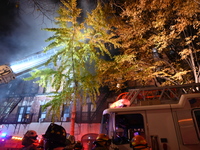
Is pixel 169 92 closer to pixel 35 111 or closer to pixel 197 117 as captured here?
pixel 197 117

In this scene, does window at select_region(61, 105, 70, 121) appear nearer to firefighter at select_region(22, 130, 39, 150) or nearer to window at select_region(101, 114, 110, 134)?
Answer: window at select_region(101, 114, 110, 134)

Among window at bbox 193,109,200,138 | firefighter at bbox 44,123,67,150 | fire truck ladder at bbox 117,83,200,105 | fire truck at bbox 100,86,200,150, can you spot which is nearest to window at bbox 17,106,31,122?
fire truck at bbox 100,86,200,150

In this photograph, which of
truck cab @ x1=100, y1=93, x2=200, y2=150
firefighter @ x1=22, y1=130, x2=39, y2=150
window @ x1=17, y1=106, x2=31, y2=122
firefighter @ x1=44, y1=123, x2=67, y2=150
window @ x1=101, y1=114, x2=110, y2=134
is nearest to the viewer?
firefighter @ x1=44, y1=123, x2=67, y2=150

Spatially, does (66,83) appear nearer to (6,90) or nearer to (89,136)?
(89,136)

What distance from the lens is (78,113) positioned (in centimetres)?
1600

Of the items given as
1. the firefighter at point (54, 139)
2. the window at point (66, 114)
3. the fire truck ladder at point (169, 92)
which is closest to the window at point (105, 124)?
the fire truck ladder at point (169, 92)

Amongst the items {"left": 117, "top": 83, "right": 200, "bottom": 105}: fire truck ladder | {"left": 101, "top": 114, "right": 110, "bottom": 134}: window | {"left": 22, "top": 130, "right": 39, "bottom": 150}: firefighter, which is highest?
{"left": 117, "top": 83, "right": 200, "bottom": 105}: fire truck ladder

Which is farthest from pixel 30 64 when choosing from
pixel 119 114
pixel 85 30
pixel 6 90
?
pixel 119 114

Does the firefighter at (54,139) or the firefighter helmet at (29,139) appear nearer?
the firefighter at (54,139)

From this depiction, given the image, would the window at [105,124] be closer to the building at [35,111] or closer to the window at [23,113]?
the building at [35,111]

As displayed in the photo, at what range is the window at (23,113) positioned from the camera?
1672cm

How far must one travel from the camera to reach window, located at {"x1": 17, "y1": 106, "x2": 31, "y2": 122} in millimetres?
16719

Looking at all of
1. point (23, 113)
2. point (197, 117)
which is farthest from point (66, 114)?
point (197, 117)

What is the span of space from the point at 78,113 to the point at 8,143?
8.01m
